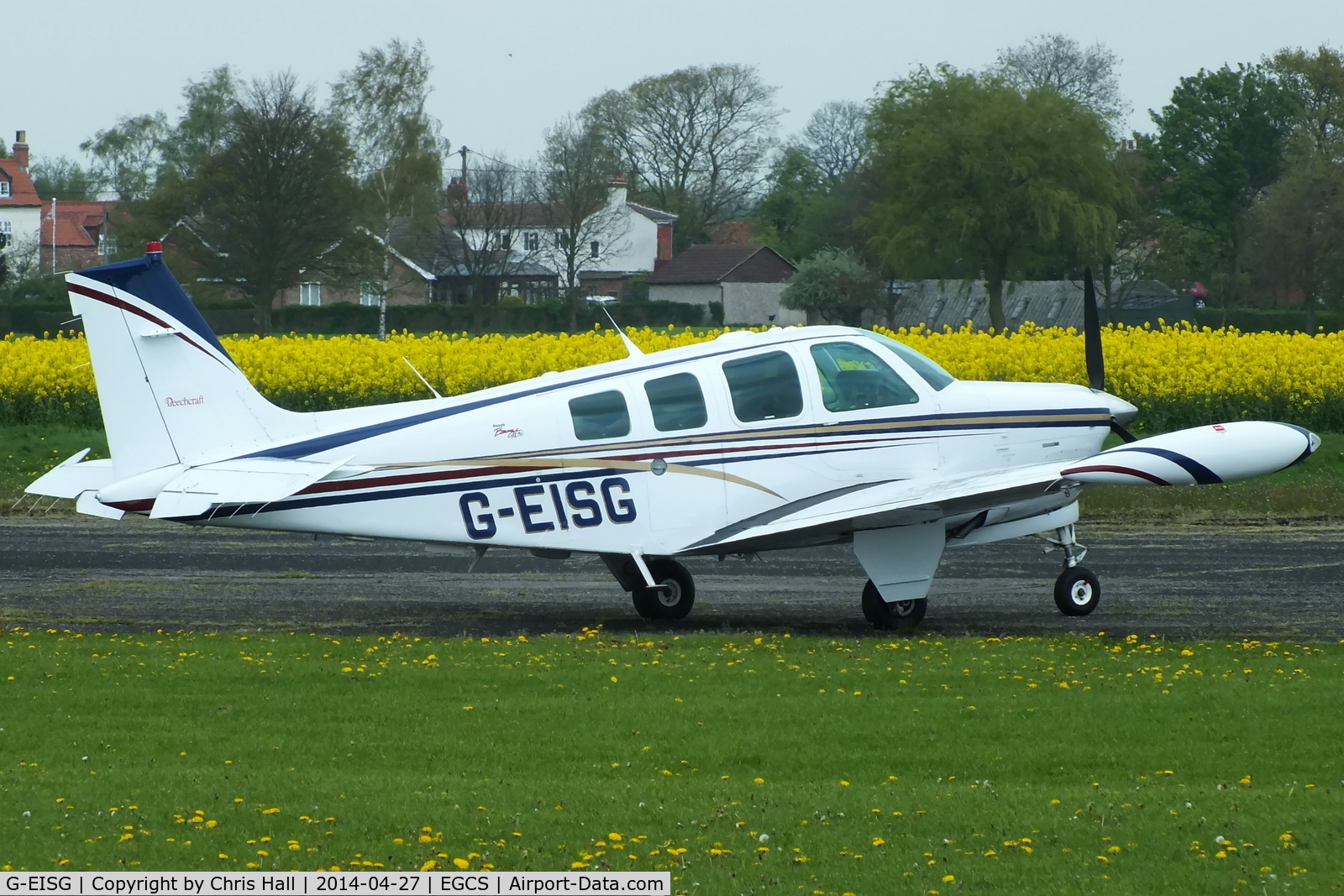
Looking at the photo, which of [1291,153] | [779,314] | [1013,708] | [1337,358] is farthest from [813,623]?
[1291,153]

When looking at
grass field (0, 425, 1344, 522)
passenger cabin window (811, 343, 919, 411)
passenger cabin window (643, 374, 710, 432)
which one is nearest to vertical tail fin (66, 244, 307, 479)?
passenger cabin window (643, 374, 710, 432)

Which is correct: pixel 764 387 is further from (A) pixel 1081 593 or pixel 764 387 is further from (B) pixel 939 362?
(B) pixel 939 362

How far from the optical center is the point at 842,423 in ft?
42.8

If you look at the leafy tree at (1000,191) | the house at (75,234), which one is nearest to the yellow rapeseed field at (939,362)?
the leafy tree at (1000,191)

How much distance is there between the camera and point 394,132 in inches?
2501

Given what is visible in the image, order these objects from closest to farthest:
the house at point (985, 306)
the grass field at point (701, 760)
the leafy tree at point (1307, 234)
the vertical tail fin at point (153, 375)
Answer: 1. the grass field at point (701, 760)
2. the vertical tail fin at point (153, 375)
3. the house at point (985, 306)
4. the leafy tree at point (1307, 234)

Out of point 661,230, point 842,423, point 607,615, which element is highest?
point 661,230

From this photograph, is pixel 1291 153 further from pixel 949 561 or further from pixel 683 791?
pixel 683 791

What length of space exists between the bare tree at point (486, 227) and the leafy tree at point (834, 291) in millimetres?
17397

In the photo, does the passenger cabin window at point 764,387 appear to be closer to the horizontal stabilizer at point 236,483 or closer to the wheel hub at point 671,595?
the wheel hub at point 671,595

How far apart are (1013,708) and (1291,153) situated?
237 feet

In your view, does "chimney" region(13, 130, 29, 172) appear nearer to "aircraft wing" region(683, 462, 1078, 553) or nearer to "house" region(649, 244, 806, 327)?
"house" region(649, 244, 806, 327)

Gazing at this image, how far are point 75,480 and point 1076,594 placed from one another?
8656 mm

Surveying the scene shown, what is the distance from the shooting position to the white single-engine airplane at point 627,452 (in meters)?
12.5
